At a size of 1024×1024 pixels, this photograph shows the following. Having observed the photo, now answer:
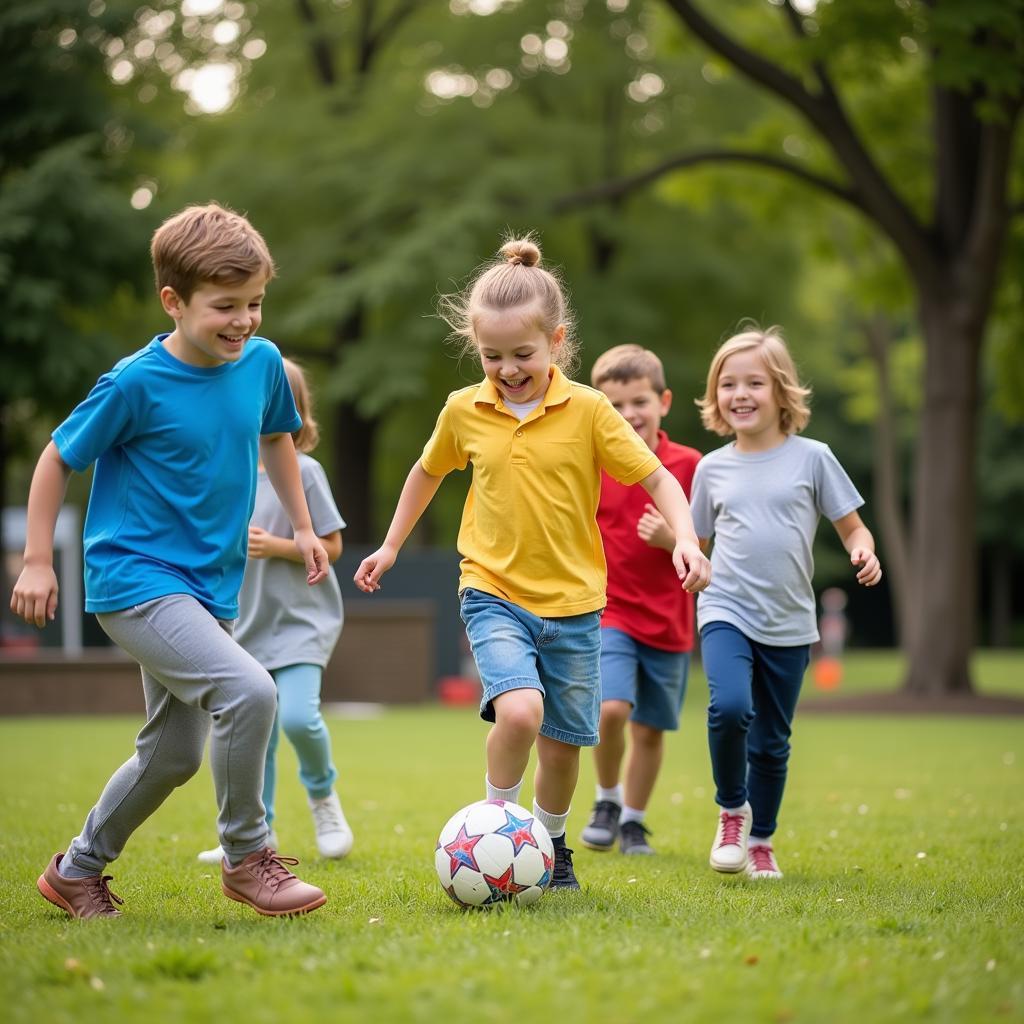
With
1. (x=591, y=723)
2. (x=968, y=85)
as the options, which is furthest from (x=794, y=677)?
(x=968, y=85)

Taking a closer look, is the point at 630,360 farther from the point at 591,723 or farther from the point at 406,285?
the point at 406,285

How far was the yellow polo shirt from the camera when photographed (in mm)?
5059

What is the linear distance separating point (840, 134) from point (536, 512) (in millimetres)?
13650

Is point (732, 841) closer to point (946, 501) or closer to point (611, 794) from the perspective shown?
point (611, 794)

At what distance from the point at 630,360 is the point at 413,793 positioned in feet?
11.9

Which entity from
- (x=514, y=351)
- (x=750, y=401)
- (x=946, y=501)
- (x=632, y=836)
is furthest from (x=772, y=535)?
(x=946, y=501)

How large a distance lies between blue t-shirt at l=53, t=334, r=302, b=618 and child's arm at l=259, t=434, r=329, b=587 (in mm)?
409

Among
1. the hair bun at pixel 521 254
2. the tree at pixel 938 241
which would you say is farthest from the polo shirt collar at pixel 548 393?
the tree at pixel 938 241

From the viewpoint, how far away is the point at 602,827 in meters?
6.65

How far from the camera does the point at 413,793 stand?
9.05 meters

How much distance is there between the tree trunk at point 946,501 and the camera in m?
17.7

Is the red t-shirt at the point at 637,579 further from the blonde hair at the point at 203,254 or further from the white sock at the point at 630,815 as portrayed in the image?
the blonde hair at the point at 203,254

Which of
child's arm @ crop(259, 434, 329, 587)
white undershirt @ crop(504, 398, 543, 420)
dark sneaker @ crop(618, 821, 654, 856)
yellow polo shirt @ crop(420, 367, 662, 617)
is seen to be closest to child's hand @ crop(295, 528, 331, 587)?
child's arm @ crop(259, 434, 329, 587)

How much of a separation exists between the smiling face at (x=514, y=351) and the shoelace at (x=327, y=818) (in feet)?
7.34
